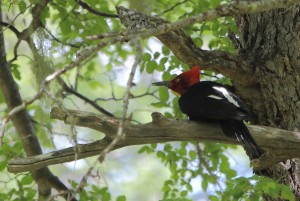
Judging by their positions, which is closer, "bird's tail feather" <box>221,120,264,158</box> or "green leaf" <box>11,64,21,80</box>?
"bird's tail feather" <box>221,120,264,158</box>

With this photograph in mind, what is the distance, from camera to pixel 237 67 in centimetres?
379

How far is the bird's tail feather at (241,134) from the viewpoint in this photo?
11.6 ft

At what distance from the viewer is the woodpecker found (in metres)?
3.57

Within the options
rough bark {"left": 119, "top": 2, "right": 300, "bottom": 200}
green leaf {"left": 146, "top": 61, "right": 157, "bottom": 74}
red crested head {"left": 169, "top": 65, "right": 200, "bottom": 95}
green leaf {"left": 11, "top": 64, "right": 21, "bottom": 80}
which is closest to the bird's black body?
rough bark {"left": 119, "top": 2, "right": 300, "bottom": 200}

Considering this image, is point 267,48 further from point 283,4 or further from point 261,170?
point 283,4

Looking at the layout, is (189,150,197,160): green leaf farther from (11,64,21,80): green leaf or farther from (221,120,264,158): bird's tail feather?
(221,120,264,158): bird's tail feather

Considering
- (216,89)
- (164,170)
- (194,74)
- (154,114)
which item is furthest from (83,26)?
(164,170)

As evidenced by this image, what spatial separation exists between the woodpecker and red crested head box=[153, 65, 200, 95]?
4.7 inches

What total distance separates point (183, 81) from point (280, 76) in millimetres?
906

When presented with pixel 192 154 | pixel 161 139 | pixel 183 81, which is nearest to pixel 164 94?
pixel 183 81

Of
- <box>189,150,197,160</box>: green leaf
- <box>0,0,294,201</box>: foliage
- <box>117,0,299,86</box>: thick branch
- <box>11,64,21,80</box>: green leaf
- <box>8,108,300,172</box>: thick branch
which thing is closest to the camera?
<box>8,108,300,172</box>: thick branch

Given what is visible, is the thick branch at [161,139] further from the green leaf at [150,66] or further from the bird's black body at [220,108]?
the green leaf at [150,66]

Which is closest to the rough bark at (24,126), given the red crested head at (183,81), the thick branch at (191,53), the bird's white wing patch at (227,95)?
the red crested head at (183,81)

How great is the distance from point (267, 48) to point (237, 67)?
0.85 ft
